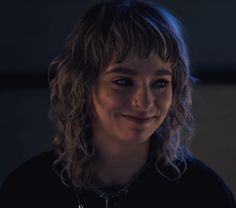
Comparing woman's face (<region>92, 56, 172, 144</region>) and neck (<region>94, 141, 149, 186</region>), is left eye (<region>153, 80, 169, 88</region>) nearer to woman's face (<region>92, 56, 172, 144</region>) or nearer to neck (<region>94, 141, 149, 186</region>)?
woman's face (<region>92, 56, 172, 144</region>)

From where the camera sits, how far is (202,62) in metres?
1.08

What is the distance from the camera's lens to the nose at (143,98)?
748mm

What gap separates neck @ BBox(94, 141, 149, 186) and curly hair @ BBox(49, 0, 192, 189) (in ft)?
0.07

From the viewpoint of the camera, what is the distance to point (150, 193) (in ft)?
2.76

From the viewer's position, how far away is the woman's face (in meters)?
0.75

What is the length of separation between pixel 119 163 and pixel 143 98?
0.17 meters

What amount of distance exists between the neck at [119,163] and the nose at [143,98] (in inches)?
4.8

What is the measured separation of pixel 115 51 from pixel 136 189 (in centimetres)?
26

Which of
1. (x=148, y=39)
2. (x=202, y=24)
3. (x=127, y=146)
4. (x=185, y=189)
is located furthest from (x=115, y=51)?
(x=202, y=24)

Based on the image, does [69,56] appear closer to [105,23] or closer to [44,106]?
[105,23]

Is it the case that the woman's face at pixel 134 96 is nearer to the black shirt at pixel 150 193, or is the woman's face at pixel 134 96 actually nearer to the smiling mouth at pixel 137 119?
the smiling mouth at pixel 137 119

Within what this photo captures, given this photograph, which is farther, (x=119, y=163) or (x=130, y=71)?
(x=119, y=163)

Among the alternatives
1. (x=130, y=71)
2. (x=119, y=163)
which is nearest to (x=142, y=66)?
(x=130, y=71)

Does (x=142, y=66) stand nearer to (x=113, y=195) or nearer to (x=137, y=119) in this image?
(x=137, y=119)
